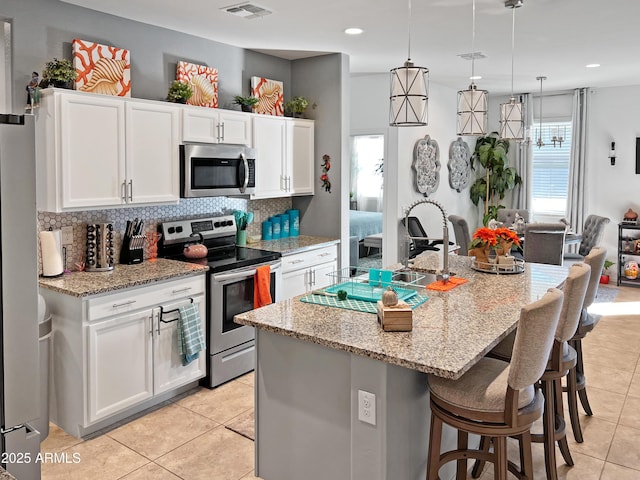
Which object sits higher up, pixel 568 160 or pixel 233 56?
pixel 233 56

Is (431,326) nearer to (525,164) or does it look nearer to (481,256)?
(481,256)

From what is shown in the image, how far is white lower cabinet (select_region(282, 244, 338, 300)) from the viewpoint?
4742mm

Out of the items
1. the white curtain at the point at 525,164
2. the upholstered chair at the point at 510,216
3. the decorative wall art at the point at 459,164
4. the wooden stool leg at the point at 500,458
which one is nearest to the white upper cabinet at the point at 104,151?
the wooden stool leg at the point at 500,458

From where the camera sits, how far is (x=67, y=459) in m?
3.06

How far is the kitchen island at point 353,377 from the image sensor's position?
85.1 inches

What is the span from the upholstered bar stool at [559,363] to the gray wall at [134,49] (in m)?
3.22

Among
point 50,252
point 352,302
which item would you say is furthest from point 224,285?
point 352,302

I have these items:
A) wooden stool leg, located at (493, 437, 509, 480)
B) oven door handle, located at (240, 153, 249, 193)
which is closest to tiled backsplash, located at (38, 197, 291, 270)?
oven door handle, located at (240, 153, 249, 193)

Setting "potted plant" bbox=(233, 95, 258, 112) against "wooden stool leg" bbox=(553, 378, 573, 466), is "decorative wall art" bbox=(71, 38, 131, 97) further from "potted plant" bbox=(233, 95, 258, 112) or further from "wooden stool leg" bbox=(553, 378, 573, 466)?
"wooden stool leg" bbox=(553, 378, 573, 466)

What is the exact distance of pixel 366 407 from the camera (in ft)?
7.19

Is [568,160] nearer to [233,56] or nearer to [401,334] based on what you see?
[233,56]

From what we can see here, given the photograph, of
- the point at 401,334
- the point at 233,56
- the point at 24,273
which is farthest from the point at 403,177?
the point at 24,273

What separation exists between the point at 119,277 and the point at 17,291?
2.09 m

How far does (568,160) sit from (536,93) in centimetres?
112
